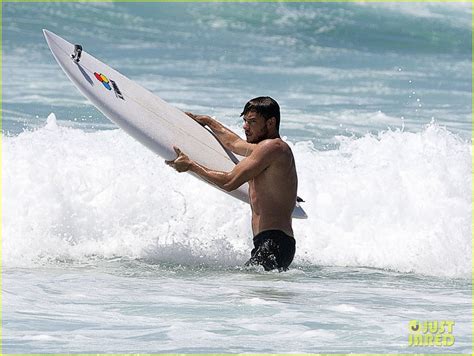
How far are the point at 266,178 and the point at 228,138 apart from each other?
597mm

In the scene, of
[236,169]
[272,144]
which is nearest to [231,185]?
[236,169]

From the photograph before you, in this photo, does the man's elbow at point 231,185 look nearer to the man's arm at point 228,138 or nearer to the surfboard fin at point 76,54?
the man's arm at point 228,138

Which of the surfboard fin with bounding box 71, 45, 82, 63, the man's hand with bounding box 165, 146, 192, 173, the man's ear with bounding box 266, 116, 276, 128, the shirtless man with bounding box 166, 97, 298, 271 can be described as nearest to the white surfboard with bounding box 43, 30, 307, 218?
the surfboard fin with bounding box 71, 45, 82, 63

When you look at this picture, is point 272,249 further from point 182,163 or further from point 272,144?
point 182,163

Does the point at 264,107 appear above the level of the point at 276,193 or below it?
above

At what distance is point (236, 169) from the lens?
671 centimetres

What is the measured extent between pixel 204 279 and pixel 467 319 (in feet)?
5.63

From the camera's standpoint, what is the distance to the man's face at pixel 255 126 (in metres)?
6.71

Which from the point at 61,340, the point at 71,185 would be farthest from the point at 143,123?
the point at 61,340

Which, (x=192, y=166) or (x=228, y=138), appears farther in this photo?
(x=228, y=138)

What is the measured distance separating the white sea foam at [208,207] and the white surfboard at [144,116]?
731mm

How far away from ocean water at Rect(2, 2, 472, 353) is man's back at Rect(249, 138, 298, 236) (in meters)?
0.35

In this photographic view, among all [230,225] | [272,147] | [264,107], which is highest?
[264,107]

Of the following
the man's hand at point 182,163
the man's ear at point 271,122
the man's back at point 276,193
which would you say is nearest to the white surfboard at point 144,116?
the man's hand at point 182,163
